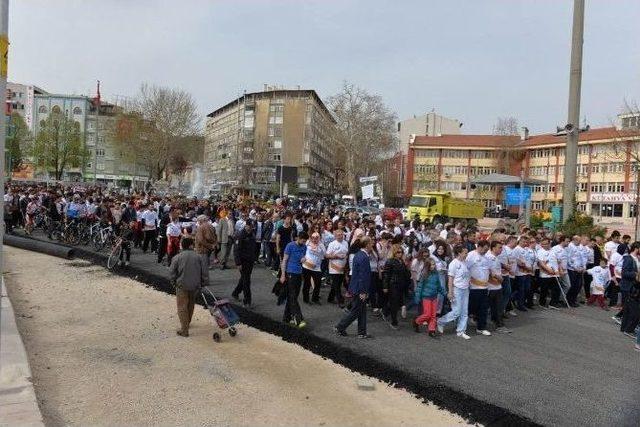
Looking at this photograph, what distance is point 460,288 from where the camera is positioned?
371 inches

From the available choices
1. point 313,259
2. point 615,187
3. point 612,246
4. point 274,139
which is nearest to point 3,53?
point 313,259

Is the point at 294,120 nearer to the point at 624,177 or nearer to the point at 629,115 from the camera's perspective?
the point at 624,177

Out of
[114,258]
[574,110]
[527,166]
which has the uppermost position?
[527,166]

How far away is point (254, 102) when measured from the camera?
8962 centimetres

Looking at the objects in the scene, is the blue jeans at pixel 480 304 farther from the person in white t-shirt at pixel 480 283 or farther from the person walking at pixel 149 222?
Result: the person walking at pixel 149 222

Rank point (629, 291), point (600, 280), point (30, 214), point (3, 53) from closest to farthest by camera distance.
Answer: point (3, 53) → point (629, 291) → point (600, 280) → point (30, 214)

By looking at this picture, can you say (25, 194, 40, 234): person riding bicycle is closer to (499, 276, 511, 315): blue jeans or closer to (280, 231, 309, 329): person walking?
(280, 231, 309, 329): person walking

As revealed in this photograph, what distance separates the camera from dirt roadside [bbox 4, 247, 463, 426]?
20.1 feet

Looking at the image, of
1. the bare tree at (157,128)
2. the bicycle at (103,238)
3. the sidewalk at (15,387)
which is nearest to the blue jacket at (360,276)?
the sidewalk at (15,387)

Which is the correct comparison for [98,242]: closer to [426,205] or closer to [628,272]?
[628,272]

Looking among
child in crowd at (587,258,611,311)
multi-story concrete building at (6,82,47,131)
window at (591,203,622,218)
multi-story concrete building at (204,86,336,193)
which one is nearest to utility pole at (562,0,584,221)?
child in crowd at (587,258,611,311)

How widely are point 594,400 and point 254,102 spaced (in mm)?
86610

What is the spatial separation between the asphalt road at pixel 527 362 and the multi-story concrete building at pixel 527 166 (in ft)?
191

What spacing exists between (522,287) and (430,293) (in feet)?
12.3
